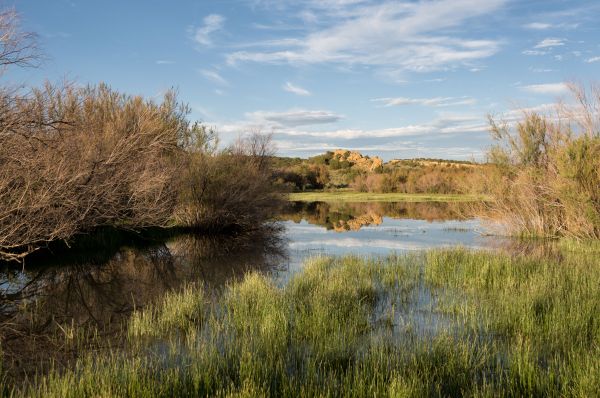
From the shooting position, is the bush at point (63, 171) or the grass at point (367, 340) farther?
the bush at point (63, 171)

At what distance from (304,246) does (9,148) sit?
1234cm

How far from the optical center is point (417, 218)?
33594 millimetres

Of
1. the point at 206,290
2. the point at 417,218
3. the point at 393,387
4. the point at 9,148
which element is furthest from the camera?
the point at 417,218

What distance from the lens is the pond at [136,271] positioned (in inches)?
324

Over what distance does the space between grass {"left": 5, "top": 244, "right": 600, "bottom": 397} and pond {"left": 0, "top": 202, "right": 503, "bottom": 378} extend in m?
1.32

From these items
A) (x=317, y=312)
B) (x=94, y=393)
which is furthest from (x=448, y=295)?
(x=94, y=393)

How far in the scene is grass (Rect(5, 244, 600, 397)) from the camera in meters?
5.53

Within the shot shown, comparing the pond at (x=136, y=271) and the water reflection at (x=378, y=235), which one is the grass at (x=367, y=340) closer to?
the pond at (x=136, y=271)

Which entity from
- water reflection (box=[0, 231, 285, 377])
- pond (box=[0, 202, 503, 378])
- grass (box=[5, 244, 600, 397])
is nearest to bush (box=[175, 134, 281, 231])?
pond (box=[0, 202, 503, 378])

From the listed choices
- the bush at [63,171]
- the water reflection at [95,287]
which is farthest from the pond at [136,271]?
the bush at [63,171]

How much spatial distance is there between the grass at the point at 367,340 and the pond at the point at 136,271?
→ 132 centimetres

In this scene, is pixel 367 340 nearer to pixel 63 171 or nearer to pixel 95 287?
pixel 95 287

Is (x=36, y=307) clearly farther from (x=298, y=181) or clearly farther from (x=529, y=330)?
(x=298, y=181)

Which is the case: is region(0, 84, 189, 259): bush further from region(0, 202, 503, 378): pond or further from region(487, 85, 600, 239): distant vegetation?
region(487, 85, 600, 239): distant vegetation
